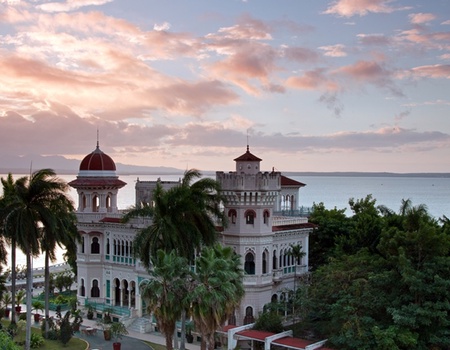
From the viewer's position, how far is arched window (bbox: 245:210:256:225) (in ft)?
137

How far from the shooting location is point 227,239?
42438 millimetres

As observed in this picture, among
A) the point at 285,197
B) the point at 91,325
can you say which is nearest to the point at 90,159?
the point at 91,325

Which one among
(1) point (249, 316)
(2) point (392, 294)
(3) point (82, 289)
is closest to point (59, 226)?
(1) point (249, 316)

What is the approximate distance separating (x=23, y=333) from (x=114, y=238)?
11.3 meters

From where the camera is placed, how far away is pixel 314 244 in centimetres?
4866

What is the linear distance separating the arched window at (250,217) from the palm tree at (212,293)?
12.4m

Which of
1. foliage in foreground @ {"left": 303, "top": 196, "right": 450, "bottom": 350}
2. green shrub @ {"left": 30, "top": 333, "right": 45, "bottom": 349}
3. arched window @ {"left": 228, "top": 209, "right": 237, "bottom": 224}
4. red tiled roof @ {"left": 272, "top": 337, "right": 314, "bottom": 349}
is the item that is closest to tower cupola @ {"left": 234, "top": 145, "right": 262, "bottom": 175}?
arched window @ {"left": 228, "top": 209, "right": 237, "bottom": 224}

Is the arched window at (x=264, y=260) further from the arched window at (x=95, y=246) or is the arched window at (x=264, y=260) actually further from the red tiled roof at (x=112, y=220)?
the arched window at (x=95, y=246)

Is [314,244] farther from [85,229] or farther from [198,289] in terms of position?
[198,289]

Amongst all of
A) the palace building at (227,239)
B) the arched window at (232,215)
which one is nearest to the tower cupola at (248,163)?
the palace building at (227,239)

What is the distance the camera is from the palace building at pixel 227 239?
41719 millimetres

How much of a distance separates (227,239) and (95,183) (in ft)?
48.6

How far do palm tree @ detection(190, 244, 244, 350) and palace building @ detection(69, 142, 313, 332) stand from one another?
1186cm

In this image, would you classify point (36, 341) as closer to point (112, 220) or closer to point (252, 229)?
point (112, 220)
